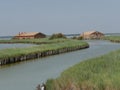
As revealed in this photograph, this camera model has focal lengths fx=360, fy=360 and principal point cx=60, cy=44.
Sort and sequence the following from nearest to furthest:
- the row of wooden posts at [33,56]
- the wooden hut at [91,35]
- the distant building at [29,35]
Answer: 1. the row of wooden posts at [33,56]
2. the distant building at [29,35]
3. the wooden hut at [91,35]

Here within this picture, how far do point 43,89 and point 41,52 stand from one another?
117ft

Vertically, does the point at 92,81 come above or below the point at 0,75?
above

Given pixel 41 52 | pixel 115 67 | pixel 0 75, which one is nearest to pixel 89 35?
pixel 41 52

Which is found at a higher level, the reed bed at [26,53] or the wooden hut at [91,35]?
the reed bed at [26,53]

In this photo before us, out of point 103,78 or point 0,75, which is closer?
point 103,78

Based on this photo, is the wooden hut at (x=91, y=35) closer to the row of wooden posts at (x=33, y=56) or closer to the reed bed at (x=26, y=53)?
the row of wooden posts at (x=33, y=56)

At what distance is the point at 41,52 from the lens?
177ft

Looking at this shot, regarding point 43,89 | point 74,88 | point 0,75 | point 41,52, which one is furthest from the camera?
point 41,52

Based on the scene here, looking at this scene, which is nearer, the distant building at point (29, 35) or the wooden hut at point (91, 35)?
the distant building at point (29, 35)

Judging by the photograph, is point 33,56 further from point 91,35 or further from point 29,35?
point 91,35

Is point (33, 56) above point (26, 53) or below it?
below

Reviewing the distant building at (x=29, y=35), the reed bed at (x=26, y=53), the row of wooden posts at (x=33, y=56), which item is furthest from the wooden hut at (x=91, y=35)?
the reed bed at (x=26, y=53)

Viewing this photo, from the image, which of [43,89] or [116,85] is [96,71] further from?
[116,85]

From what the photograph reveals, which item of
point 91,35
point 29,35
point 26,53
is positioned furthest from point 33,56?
point 91,35
